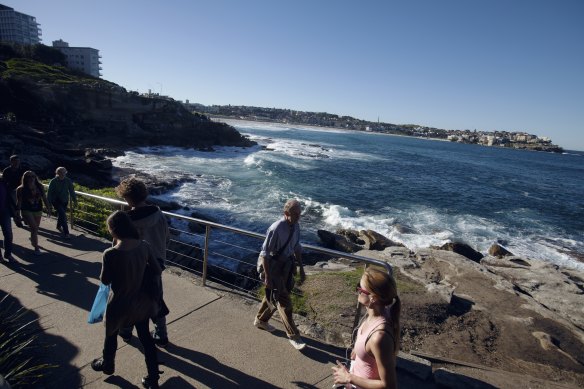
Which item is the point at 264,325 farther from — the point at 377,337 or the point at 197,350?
the point at 377,337

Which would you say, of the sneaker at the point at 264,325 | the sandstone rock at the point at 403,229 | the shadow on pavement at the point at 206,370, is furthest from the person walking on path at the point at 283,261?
the sandstone rock at the point at 403,229

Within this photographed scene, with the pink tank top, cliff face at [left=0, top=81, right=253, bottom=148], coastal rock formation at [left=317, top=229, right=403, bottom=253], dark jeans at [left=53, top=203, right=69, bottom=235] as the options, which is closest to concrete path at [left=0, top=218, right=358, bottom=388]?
dark jeans at [left=53, top=203, right=69, bottom=235]

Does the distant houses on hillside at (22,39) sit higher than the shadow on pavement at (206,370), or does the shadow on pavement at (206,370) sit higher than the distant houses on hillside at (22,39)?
the distant houses on hillside at (22,39)

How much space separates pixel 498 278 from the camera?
8.83 meters

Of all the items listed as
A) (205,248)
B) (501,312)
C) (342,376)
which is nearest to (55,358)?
(205,248)

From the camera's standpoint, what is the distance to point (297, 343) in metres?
4.34

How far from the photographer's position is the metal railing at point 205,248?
17.5ft

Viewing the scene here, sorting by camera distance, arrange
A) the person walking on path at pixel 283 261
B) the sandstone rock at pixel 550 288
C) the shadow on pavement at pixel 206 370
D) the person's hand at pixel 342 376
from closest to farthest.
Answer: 1. the person's hand at pixel 342 376
2. the shadow on pavement at pixel 206 370
3. the person walking on path at pixel 283 261
4. the sandstone rock at pixel 550 288

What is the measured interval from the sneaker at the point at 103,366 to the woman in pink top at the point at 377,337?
2.49 metres

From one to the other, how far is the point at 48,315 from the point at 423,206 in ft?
91.2

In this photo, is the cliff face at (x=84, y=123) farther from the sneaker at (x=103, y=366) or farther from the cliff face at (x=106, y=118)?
the sneaker at (x=103, y=366)

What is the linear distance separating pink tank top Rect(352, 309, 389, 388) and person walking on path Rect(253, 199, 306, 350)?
186 centimetres

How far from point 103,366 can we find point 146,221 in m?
1.50

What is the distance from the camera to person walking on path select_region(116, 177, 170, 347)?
141 inches
